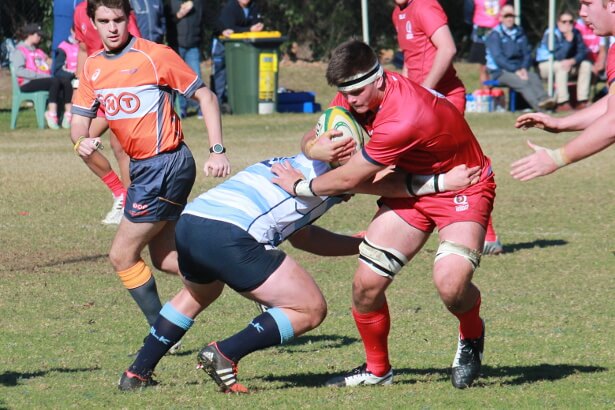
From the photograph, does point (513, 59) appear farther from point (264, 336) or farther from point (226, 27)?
point (264, 336)

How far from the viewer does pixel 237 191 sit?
5.73 meters

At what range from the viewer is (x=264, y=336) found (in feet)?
18.5

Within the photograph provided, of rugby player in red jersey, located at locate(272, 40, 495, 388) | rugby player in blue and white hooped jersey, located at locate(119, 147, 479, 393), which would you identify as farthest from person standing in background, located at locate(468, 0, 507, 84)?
rugby player in blue and white hooped jersey, located at locate(119, 147, 479, 393)

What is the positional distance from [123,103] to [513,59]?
15790 millimetres

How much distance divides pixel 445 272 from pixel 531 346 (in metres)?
1.40

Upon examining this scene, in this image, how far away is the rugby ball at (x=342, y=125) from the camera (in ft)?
19.0

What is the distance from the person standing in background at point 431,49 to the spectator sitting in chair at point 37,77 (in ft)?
35.6

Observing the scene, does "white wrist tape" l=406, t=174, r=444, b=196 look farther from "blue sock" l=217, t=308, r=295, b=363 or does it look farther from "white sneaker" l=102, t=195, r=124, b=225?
"white sneaker" l=102, t=195, r=124, b=225

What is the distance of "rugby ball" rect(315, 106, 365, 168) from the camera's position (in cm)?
578

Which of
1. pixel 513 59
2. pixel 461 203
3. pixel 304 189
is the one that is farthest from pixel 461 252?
pixel 513 59

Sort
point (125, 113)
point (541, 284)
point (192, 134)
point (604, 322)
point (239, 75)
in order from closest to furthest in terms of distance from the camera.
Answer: point (125, 113) < point (604, 322) < point (541, 284) < point (192, 134) < point (239, 75)

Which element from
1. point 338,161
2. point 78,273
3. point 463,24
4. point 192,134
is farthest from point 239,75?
point 338,161

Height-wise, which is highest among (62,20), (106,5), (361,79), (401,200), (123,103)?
(106,5)

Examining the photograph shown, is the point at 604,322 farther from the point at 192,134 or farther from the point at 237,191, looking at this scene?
the point at 192,134
